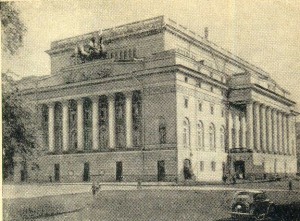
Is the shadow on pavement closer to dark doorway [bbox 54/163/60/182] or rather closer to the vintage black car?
the vintage black car

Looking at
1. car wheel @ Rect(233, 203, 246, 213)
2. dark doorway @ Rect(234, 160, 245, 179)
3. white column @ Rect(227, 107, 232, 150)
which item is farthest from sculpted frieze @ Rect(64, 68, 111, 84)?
car wheel @ Rect(233, 203, 246, 213)

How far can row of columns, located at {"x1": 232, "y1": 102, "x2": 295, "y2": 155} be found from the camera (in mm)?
24234

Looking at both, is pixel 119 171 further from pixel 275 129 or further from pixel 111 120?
pixel 275 129

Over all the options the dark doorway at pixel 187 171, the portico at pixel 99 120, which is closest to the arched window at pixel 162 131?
the dark doorway at pixel 187 171

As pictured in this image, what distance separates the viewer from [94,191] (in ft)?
50.0

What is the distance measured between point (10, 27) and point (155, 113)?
11.6 metres

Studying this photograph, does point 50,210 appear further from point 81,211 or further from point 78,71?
point 78,71

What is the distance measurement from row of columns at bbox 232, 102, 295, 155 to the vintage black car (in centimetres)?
1399

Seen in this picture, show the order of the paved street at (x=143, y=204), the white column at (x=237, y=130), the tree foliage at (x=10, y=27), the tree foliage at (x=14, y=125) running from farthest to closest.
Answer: the white column at (x=237, y=130) < the tree foliage at (x=10, y=27) < the tree foliage at (x=14, y=125) < the paved street at (x=143, y=204)

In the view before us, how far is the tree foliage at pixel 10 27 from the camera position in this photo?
36.7 ft

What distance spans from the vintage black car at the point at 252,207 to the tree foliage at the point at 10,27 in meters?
5.55

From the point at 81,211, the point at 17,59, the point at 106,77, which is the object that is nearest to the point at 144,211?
the point at 81,211

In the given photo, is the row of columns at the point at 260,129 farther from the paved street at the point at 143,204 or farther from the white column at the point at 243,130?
the paved street at the point at 143,204

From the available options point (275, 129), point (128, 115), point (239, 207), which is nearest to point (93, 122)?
point (128, 115)
